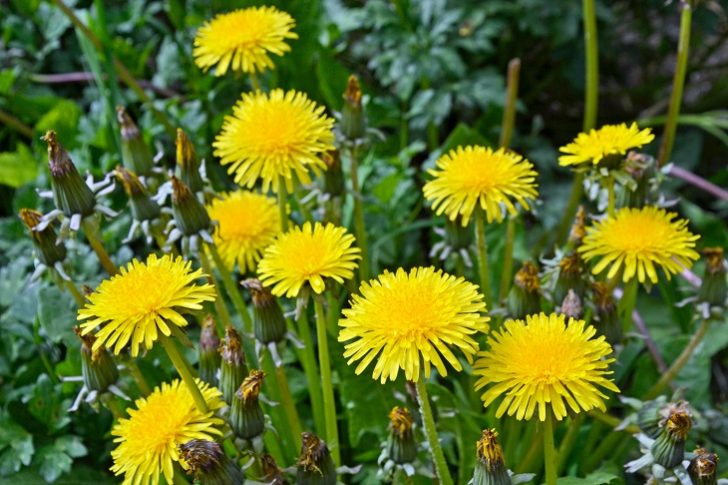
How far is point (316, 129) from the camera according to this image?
1294mm

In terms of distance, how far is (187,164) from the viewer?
1290 mm

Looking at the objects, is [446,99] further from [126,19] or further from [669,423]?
[669,423]

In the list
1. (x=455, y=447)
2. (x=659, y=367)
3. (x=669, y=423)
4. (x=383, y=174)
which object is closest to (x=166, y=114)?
(x=383, y=174)

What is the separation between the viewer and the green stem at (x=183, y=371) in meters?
1.04

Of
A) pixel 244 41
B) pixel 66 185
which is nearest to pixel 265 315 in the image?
pixel 66 185

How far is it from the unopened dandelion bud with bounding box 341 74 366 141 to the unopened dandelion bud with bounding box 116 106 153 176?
13.0 inches

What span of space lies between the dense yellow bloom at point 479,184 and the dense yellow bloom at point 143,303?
389 millimetres

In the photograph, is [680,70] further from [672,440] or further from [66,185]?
[66,185]

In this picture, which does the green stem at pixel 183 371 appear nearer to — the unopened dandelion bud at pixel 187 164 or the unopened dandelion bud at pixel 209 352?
the unopened dandelion bud at pixel 209 352

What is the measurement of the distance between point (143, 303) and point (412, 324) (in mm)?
321

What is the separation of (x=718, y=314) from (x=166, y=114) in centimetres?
130

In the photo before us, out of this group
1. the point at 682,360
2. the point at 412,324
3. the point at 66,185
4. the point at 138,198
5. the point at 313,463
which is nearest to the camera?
the point at 412,324

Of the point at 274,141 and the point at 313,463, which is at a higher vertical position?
the point at 274,141

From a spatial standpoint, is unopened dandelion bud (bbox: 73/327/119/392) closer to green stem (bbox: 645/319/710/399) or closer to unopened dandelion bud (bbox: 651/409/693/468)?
unopened dandelion bud (bbox: 651/409/693/468)
